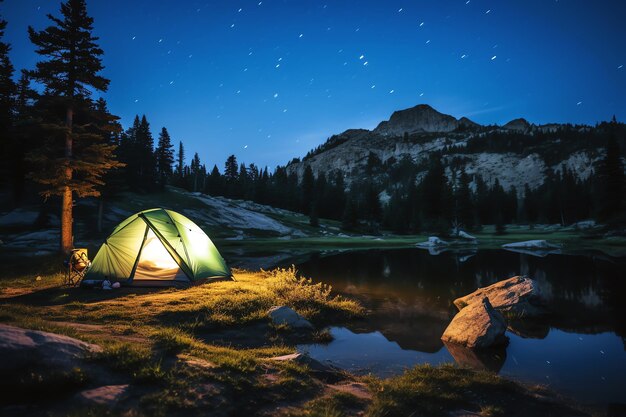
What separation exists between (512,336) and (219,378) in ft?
35.6

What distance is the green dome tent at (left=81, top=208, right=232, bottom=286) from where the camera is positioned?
53.8ft

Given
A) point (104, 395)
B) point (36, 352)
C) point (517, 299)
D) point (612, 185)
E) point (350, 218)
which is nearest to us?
point (104, 395)

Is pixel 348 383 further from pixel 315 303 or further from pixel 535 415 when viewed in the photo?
pixel 315 303

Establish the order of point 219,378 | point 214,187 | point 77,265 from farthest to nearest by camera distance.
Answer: point 214,187
point 77,265
point 219,378

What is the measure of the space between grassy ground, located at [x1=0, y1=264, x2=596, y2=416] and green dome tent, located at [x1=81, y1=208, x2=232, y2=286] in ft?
12.1

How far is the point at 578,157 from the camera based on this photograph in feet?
603

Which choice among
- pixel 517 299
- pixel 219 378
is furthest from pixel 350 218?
pixel 219 378

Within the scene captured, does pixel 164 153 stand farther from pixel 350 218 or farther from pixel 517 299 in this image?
pixel 517 299

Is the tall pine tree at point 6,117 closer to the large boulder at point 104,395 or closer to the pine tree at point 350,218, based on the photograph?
the large boulder at point 104,395

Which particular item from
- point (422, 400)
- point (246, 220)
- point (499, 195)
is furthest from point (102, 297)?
point (499, 195)

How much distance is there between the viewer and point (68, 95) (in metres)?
20.9

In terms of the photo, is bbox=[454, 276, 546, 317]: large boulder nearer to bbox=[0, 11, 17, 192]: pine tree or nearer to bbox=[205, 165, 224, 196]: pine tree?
bbox=[0, 11, 17, 192]: pine tree

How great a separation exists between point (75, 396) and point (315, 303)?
1042 centimetres

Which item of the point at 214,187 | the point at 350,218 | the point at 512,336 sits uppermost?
the point at 214,187
